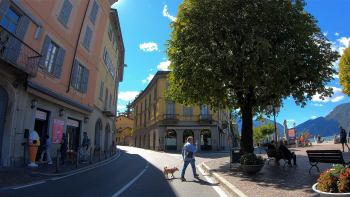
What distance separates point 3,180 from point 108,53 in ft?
83.0

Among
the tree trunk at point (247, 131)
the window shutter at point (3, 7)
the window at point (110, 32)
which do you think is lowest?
the tree trunk at point (247, 131)

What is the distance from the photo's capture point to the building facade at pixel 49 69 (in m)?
16.0

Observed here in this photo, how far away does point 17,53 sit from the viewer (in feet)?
51.9

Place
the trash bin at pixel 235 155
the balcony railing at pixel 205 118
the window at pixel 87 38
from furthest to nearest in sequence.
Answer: the balcony railing at pixel 205 118, the window at pixel 87 38, the trash bin at pixel 235 155

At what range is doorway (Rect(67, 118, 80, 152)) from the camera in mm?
24406

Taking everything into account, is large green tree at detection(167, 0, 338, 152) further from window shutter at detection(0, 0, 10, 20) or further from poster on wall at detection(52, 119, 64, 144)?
poster on wall at detection(52, 119, 64, 144)

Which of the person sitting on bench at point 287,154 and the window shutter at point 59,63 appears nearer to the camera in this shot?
the person sitting on bench at point 287,154

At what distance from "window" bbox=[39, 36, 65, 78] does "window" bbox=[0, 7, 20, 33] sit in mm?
2639

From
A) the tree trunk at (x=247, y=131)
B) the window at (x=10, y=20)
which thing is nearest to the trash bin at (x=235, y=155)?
the tree trunk at (x=247, y=131)

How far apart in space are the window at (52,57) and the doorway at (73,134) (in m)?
4.41

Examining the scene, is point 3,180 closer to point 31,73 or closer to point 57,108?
point 31,73

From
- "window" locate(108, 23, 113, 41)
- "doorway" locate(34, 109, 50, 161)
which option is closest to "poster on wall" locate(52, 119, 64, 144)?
"doorway" locate(34, 109, 50, 161)

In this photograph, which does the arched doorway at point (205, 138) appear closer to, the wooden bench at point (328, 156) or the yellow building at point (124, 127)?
the wooden bench at point (328, 156)

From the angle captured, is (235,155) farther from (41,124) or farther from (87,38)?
(87,38)
